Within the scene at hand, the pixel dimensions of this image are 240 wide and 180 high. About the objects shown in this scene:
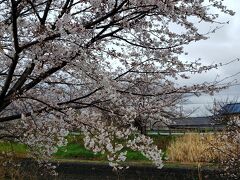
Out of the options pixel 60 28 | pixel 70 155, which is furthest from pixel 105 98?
pixel 70 155

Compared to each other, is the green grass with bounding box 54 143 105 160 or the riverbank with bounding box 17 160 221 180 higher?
the green grass with bounding box 54 143 105 160

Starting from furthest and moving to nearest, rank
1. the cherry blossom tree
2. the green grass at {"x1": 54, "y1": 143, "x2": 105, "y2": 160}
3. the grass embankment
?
the green grass at {"x1": 54, "y1": 143, "x2": 105, "y2": 160}
the grass embankment
the cherry blossom tree

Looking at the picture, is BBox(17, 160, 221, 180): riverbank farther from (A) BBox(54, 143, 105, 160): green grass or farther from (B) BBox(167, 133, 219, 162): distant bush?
(A) BBox(54, 143, 105, 160): green grass

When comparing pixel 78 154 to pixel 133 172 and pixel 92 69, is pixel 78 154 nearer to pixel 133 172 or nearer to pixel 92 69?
pixel 133 172

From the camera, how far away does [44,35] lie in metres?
3.67

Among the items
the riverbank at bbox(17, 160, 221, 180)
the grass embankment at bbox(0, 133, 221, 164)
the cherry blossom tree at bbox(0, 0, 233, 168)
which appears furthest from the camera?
the grass embankment at bbox(0, 133, 221, 164)

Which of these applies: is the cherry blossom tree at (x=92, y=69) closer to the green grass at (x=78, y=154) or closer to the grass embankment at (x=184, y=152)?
the grass embankment at (x=184, y=152)

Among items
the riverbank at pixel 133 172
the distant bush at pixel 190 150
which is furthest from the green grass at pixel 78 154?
the distant bush at pixel 190 150

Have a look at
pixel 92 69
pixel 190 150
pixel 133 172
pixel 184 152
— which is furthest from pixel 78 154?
pixel 92 69

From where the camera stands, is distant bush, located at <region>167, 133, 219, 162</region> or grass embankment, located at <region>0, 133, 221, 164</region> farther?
distant bush, located at <region>167, 133, 219, 162</region>

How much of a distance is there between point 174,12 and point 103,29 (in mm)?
721

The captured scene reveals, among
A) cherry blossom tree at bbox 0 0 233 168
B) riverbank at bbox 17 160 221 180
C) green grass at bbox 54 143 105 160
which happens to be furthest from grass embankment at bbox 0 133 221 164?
cherry blossom tree at bbox 0 0 233 168

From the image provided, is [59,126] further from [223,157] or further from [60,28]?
[223,157]

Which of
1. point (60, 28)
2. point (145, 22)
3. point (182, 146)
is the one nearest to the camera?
point (60, 28)
